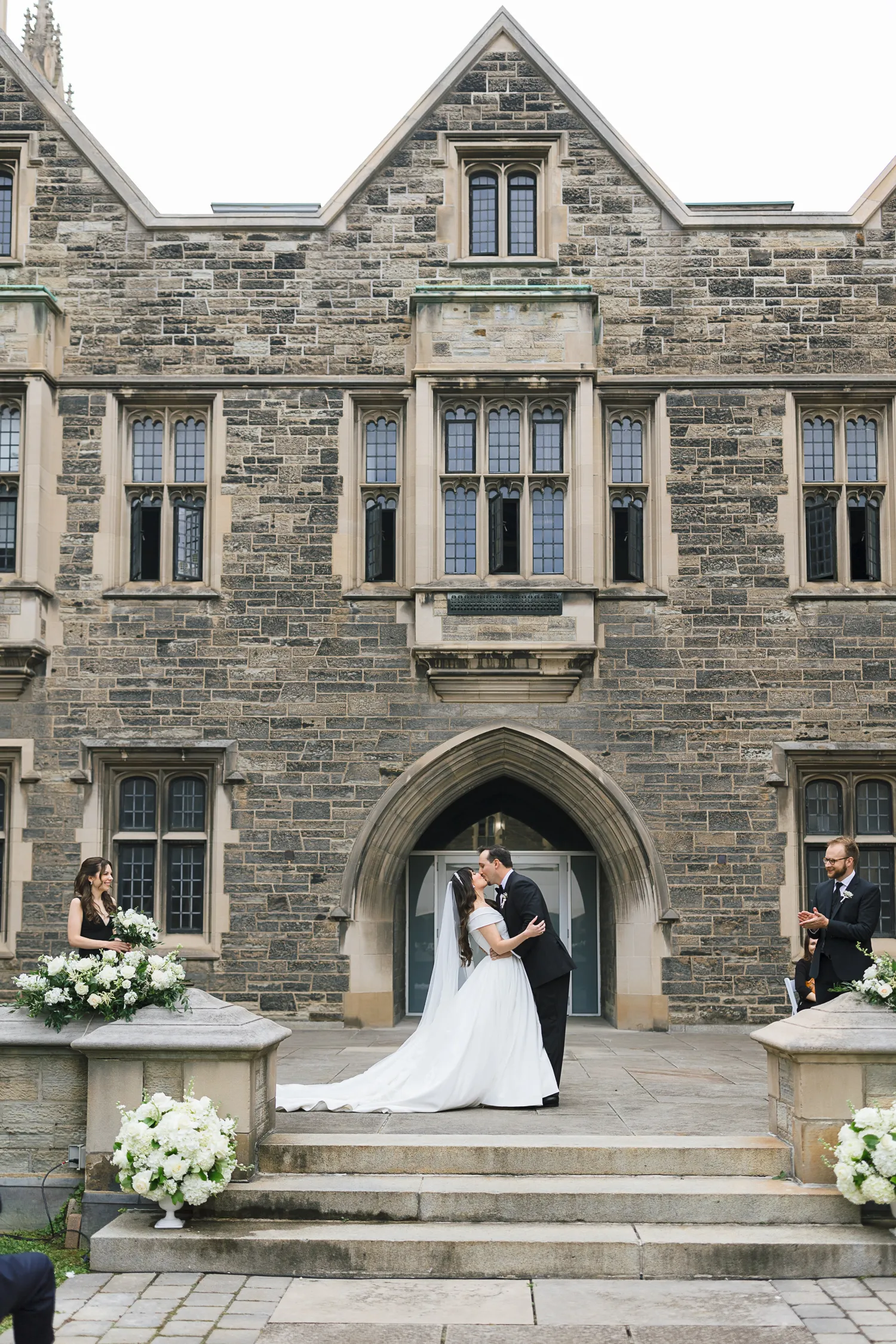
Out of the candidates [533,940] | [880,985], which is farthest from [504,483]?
[880,985]

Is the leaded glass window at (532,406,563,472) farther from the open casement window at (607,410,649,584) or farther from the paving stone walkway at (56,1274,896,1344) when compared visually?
the paving stone walkway at (56,1274,896,1344)

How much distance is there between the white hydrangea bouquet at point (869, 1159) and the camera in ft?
22.6

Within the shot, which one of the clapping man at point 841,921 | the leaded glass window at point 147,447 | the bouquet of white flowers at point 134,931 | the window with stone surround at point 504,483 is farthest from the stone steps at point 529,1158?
the leaded glass window at point 147,447

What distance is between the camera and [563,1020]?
9312 mm

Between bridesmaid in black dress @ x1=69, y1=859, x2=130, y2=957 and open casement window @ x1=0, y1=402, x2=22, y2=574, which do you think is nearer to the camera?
bridesmaid in black dress @ x1=69, y1=859, x2=130, y2=957

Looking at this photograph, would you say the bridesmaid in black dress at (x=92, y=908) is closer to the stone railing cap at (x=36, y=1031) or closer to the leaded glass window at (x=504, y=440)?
the stone railing cap at (x=36, y=1031)

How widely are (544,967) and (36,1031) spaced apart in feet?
10.9

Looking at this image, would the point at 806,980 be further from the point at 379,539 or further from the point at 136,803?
the point at 136,803

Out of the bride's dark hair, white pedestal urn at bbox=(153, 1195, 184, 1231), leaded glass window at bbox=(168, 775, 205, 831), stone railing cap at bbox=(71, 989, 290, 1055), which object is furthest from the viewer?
leaded glass window at bbox=(168, 775, 205, 831)

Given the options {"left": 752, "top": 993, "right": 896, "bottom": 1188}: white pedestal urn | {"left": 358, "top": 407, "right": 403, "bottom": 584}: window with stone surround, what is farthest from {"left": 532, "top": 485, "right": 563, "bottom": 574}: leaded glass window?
{"left": 752, "top": 993, "right": 896, "bottom": 1188}: white pedestal urn

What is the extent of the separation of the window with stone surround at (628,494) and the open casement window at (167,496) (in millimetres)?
4412

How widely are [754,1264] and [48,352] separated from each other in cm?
1159

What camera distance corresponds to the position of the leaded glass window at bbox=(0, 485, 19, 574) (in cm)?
1459

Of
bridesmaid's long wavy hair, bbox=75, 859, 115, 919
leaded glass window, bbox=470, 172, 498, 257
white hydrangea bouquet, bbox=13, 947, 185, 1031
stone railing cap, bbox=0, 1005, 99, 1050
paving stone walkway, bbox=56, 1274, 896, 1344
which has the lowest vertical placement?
paving stone walkway, bbox=56, 1274, 896, 1344
